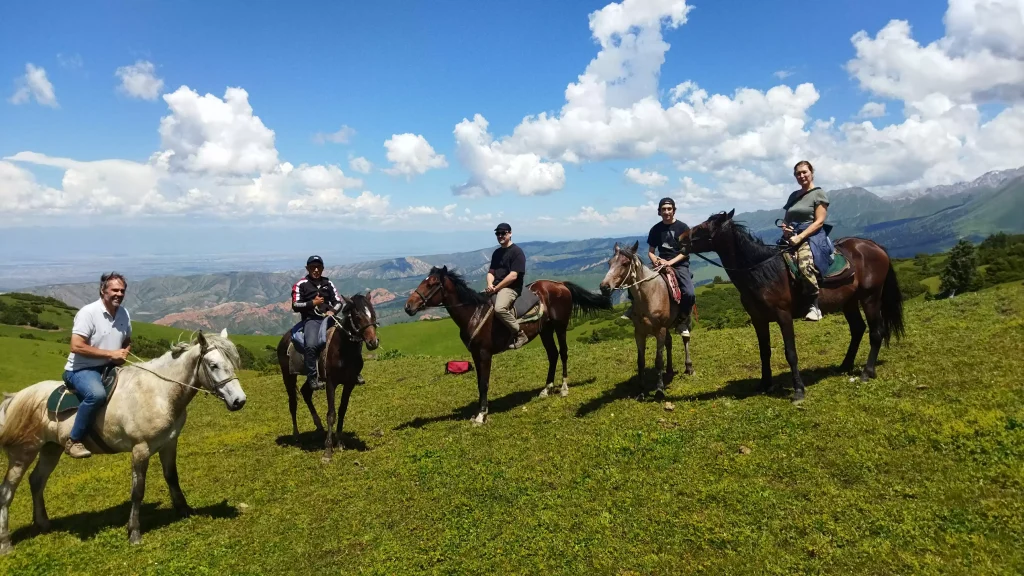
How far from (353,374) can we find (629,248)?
7.06 metres

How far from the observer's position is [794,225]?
9781 millimetres

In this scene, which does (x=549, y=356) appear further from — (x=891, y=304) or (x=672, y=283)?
(x=891, y=304)

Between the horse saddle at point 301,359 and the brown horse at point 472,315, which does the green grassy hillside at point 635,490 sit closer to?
the brown horse at point 472,315

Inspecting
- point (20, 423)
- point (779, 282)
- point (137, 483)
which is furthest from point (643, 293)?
point (20, 423)

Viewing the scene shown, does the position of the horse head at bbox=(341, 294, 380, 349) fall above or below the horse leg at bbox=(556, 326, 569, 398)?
above

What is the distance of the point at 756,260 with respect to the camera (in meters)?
9.62

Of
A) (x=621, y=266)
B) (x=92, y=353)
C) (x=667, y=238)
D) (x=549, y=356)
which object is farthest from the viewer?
(x=549, y=356)

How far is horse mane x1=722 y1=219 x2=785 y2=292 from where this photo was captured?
9.55 metres

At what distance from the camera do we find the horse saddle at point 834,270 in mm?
9547

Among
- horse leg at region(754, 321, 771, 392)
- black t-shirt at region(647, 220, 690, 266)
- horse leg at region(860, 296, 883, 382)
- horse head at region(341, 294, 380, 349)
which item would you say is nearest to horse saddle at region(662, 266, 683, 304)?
black t-shirt at region(647, 220, 690, 266)

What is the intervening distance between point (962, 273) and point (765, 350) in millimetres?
42365

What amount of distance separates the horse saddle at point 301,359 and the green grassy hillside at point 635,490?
6.36 feet

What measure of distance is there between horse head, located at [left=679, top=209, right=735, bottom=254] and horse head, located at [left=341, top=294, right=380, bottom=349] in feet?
22.4

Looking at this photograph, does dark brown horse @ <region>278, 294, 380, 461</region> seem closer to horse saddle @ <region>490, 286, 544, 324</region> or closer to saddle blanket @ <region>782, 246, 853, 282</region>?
horse saddle @ <region>490, 286, 544, 324</region>
